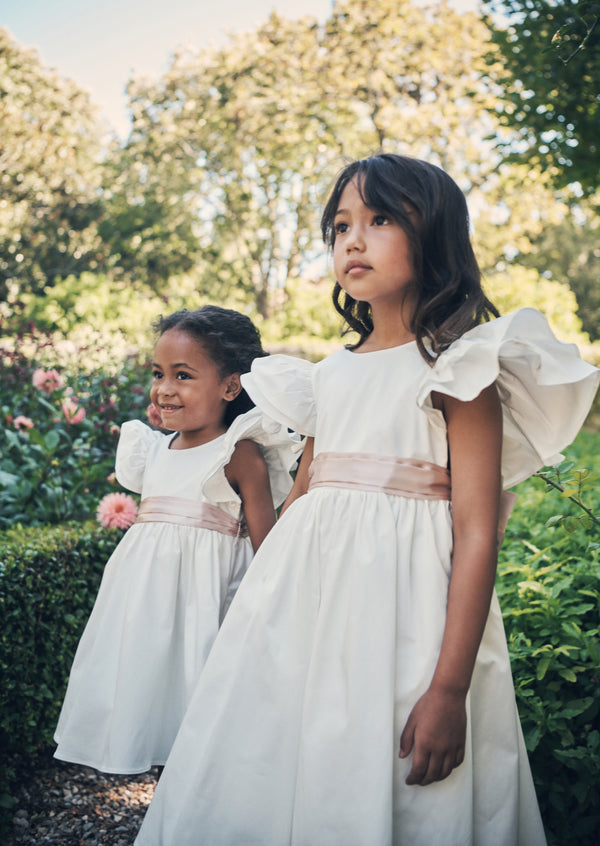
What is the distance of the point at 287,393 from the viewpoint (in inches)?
70.2

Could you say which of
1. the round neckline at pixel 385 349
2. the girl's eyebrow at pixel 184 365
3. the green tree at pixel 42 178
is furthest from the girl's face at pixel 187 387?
the green tree at pixel 42 178

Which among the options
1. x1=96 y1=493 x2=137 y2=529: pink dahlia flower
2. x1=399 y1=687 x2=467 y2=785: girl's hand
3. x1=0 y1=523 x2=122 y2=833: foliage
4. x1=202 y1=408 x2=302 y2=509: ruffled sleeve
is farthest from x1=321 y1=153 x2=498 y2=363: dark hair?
x1=0 y1=523 x2=122 y2=833: foliage

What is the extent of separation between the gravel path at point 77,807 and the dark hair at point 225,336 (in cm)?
145

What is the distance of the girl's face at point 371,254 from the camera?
5.19 feet

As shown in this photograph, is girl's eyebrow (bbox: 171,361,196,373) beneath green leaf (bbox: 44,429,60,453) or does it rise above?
above

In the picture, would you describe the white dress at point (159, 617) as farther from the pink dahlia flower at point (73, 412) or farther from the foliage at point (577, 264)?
the foliage at point (577, 264)

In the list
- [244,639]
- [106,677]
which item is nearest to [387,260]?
[244,639]

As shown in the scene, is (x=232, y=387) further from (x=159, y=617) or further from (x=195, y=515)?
(x=159, y=617)

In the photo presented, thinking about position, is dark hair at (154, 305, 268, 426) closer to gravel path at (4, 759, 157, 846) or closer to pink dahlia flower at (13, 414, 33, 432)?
gravel path at (4, 759, 157, 846)

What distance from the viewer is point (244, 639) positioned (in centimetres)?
150

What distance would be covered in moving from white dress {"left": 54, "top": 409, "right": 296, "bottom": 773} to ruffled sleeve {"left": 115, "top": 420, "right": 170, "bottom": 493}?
174 mm

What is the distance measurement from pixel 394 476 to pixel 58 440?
2443 millimetres

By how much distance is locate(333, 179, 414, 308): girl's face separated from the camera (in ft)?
5.19

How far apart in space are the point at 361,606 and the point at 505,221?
18.5 meters
